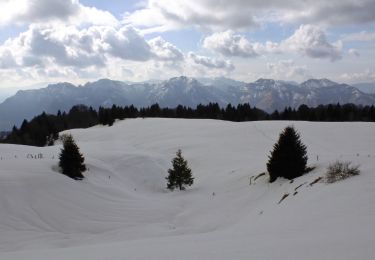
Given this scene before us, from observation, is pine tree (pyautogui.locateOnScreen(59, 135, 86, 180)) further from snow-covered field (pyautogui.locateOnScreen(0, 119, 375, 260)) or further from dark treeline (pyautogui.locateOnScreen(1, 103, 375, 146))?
dark treeline (pyautogui.locateOnScreen(1, 103, 375, 146))

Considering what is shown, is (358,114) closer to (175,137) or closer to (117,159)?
(175,137)

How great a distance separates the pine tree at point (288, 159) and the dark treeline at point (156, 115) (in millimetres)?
61339

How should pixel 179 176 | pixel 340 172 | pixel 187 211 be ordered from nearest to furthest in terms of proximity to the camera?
pixel 340 172, pixel 187 211, pixel 179 176

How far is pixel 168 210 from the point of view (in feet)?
88.6

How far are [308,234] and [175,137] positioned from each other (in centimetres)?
5633

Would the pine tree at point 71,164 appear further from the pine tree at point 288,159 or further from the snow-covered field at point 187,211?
the pine tree at point 288,159

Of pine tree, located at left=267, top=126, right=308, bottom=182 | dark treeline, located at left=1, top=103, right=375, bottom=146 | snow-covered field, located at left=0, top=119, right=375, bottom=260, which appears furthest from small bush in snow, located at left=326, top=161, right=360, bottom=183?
dark treeline, located at left=1, top=103, right=375, bottom=146

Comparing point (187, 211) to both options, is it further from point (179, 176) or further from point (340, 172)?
point (340, 172)

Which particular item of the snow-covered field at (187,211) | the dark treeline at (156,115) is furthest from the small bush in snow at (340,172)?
the dark treeline at (156,115)

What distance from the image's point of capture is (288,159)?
27250 mm

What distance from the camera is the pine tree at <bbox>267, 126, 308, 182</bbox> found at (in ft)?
88.9

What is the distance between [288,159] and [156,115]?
9506cm

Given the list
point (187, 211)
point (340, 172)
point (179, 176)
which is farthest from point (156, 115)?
point (340, 172)

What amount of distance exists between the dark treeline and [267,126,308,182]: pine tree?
6134 cm
